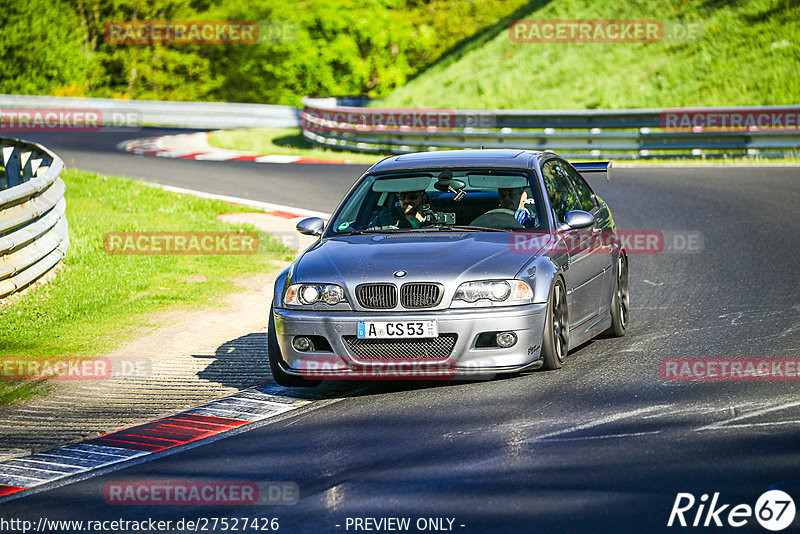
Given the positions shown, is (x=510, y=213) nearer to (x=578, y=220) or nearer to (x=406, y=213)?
(x=578, y=220)

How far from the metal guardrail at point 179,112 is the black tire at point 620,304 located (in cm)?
3214

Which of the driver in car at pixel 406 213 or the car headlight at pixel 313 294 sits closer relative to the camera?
the car headlight at pixel 313 294

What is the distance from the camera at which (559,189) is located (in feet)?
30.7

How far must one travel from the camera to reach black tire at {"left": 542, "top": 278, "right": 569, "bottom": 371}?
311 inches

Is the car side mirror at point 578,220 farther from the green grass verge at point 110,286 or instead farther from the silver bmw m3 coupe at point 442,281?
the green grass verge at point 110,286

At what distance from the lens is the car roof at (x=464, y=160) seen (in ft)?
29.9

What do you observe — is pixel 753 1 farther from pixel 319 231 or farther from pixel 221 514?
pixel 221 514

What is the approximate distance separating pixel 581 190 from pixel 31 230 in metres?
5.54

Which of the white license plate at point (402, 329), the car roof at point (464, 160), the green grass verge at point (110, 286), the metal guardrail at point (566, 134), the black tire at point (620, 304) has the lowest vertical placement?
the metal guardrail at point (566, 134)

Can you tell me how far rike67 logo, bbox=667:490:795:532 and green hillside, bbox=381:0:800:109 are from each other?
26434 mm

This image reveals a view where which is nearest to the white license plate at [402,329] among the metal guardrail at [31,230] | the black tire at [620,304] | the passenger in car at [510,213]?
the passenger in car at [510,213]

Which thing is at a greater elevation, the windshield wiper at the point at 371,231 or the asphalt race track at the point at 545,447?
the windshield wiper at the point at 371,231

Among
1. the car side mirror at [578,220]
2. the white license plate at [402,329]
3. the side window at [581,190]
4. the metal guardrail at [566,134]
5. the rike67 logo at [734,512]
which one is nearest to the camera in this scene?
the rike67 logo at [734,512]

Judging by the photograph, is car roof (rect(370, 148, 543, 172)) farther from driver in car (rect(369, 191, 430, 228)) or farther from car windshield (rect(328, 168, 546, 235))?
driver in car (rect(369, 191, 430, 228))
